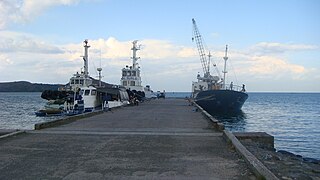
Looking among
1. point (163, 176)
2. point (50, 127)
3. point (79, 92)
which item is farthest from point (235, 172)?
point (79, 92)

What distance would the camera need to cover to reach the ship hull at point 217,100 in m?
54.9

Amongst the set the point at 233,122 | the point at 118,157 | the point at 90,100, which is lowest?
the point at 233,122

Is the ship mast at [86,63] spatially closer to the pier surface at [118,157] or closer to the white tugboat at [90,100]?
the white tugboat at [90,100]

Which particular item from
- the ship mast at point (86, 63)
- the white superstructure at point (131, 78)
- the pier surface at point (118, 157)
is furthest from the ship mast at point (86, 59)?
the pier surface at point (118, 157)

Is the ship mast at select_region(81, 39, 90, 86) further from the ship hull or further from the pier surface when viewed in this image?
the pier surface

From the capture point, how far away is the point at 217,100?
5519 cm

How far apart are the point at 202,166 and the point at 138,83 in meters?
68.9

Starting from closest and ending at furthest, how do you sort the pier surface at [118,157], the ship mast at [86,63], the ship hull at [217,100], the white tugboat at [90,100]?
1. the pier surface at [118,157]
2. the white tugboat at [90,100]
3. the ship hull at [217,100]
4. the ship mast at [86,63]

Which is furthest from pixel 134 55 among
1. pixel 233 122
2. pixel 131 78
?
pixel 233 122

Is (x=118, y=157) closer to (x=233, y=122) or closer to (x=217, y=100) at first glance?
(x=233, y=122)

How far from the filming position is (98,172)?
8.96 meters

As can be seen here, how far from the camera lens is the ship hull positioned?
54875 millimetres

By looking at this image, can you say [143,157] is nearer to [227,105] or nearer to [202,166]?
[202,166]

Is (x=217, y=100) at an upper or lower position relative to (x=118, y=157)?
upper
